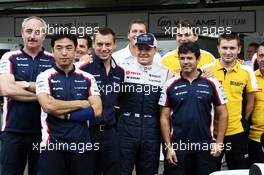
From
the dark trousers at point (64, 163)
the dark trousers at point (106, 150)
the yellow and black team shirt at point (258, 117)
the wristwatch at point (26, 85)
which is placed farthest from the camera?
the yellow and black team shirt at point (258, 117)

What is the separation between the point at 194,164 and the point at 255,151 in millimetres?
822

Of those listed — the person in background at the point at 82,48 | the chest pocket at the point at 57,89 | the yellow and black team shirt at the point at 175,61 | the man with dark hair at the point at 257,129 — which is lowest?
the man with dark hair at the point at 257,129

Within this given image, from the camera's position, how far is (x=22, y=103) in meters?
4.23

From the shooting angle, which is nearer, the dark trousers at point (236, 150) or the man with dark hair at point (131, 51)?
the dark trousers at point (236, 150)

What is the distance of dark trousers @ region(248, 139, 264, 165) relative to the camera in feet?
16.2

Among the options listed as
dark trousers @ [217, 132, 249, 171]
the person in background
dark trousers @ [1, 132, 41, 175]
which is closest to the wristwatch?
dark trousers @ [1, 132, 41, 175]

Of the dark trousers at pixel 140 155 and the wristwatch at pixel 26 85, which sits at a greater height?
the wristwatch at pixel 26 85

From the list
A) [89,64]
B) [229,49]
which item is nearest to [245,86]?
[229,49]

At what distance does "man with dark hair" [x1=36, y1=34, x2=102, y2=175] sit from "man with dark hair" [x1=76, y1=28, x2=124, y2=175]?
0.33m

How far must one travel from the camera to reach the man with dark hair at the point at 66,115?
3900 mm

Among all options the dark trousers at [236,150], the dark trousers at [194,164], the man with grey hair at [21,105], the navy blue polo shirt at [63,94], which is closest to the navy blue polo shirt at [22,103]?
the man with grey hair at [21,105]

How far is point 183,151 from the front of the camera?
14.4 feet

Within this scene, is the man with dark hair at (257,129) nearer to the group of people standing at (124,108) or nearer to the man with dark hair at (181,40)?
the group of people standing at (124,108)

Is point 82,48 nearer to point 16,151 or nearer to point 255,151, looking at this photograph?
point 16,151
